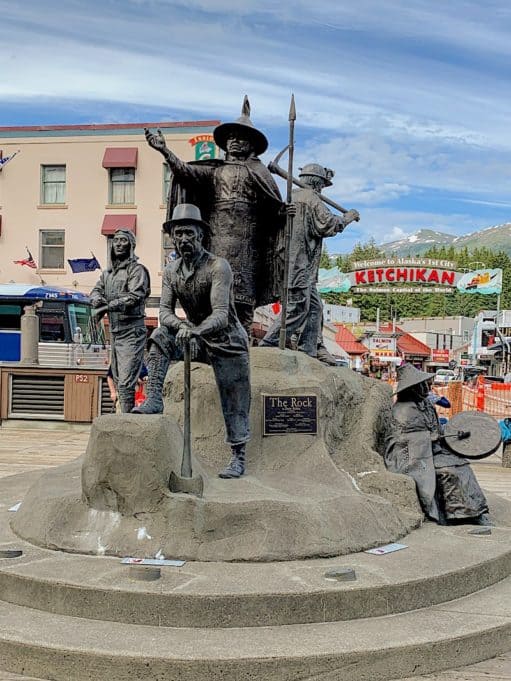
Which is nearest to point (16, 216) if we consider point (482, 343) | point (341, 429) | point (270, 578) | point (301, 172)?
point (301, 172)

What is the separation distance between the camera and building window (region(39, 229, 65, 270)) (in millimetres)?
29250

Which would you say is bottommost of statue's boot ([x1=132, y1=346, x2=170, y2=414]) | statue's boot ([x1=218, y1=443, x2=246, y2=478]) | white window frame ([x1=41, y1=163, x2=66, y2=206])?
statue's boot ([x1=218, y1=443, x2=246, y2=478])

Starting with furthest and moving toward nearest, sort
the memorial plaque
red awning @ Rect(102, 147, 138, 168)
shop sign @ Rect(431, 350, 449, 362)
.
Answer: shop sign @ Rect(431, 350, 449, 362) < red awning @ Rect(102, 147, 138, 168) < the memorial plaque

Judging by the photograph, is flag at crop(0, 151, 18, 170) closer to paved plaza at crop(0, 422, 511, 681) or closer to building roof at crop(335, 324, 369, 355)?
paved plaza at crop(0, 422, 511, 681)

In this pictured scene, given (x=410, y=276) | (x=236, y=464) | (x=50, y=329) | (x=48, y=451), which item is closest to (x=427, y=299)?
(x=410, y=276)

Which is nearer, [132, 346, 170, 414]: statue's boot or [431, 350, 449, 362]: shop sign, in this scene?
[132, 346, 170, 414]: statue's boot

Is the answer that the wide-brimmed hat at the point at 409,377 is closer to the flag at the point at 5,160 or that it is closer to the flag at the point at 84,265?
the flag at the point at 84,265

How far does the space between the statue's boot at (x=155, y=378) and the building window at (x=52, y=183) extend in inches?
962

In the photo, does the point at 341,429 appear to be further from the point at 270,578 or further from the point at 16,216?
the point at 16,216

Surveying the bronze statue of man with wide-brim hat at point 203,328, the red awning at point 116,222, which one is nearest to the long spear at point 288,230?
the bronze statue of man with wide-brim hat at point 203,328

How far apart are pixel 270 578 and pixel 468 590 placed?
54.9 inches

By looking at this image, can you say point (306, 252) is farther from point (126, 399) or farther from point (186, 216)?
point (186, 216)

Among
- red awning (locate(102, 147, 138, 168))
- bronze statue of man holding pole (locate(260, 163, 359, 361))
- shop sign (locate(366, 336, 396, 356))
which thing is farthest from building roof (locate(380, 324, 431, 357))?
bronze statue of man holding pole (locate(260, 163, 359, 361))

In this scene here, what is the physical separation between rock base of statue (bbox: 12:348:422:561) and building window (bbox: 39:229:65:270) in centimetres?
2310
